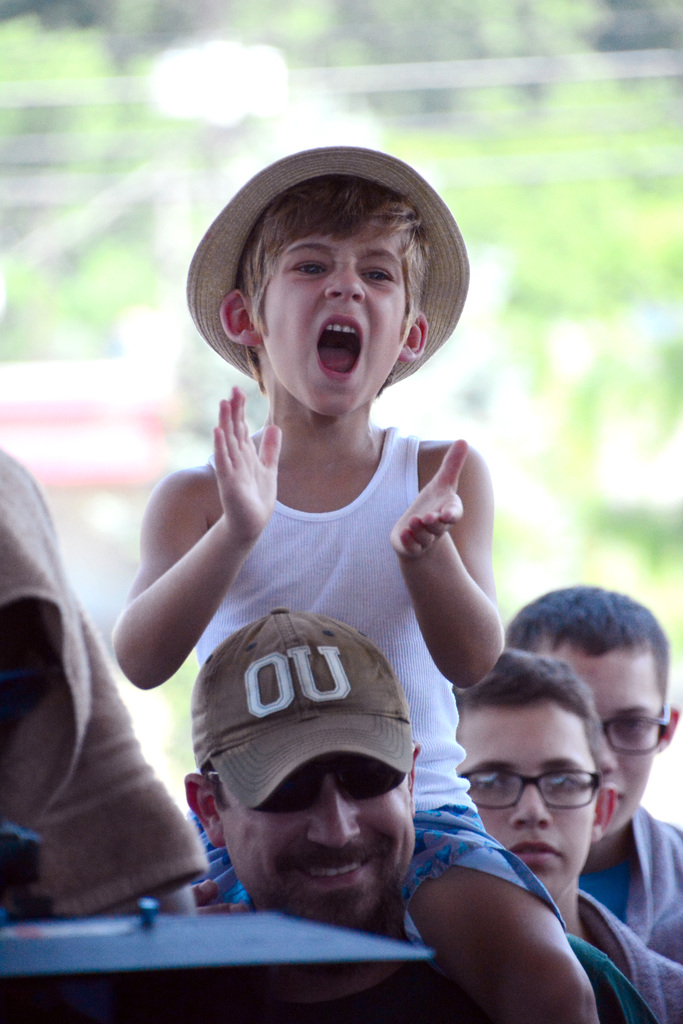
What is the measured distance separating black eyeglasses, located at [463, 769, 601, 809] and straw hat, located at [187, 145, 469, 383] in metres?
0.67

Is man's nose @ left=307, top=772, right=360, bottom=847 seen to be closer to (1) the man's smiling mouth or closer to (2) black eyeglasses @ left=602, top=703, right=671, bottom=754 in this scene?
(1) the man's smiling mouth

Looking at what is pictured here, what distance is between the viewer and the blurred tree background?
8531 millimetres

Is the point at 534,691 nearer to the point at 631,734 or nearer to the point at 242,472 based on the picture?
the point at 631,734

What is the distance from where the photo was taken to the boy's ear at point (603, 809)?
202 centimetres

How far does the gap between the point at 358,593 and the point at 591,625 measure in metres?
0.79

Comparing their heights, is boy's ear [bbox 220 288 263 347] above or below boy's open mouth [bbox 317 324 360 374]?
above

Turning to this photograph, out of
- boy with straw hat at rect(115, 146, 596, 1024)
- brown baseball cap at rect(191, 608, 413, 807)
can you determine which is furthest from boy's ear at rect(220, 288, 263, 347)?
brown baseball cap at rect(191, 608, 413, 807)

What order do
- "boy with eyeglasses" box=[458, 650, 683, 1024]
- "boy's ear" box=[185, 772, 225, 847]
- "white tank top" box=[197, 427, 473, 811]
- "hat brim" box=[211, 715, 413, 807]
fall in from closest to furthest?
"hat brim" box=[211, 715, 413, 807], "boy's ear" box=[185, 772, 225, 847], "white tank top" box=[197, 427, 473, 811], "boy with eyeglasses" box=[458, 650, 683, 1024]

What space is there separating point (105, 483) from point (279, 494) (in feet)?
26.8

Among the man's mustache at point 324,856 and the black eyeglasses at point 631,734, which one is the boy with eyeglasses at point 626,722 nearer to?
the black eyeglasses at point 631,734

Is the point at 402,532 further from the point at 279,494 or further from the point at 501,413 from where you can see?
the point at 501,413

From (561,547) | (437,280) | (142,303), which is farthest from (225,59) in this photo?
(437,280)

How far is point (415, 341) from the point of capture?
1.90 meters

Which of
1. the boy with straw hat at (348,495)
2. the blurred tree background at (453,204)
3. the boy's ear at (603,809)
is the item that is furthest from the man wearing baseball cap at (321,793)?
the blurred tree background at (453,204)
